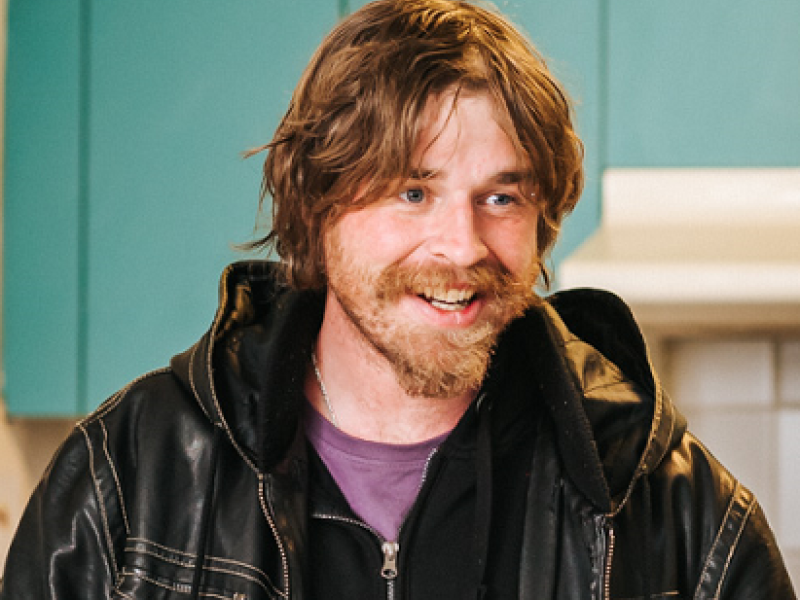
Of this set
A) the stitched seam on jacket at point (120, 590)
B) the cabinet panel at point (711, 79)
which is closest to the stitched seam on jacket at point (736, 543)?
the stitched seam on jacket at point (120, 590)

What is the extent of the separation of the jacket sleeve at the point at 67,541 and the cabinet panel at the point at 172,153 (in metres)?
0.89

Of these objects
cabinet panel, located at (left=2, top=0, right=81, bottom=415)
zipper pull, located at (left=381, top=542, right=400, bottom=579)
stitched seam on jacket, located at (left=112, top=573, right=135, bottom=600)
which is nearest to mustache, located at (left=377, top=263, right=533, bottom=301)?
zipper pull, located at (left=381, top=542, right=400, bottom=579)

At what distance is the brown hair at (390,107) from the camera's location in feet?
3.70

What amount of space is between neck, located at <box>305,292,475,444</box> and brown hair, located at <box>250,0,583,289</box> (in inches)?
3.9

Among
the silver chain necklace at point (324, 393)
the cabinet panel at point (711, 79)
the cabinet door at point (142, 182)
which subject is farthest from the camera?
the cabinet door at point (142, 182)

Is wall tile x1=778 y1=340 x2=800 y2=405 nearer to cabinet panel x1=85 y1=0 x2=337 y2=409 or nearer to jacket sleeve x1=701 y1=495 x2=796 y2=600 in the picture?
cabinet panel x1=85 y1=0 x2=337 y2=409

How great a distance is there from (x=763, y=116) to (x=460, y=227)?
97cm

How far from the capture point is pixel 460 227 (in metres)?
1.09

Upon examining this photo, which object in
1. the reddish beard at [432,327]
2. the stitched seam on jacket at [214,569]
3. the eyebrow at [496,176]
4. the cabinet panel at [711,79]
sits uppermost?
the cabinet panel at [711,79]

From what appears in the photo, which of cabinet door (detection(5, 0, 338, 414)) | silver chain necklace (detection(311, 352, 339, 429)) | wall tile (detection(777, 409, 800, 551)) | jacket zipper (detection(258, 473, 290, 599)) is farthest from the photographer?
wall tile (detection(777, 409, 800, 551))

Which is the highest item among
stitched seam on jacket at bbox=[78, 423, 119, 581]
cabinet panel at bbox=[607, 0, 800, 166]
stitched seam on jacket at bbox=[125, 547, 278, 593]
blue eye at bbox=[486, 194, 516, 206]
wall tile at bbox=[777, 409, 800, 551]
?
cabinet panel at bbox=[607, 0, 800, 166]

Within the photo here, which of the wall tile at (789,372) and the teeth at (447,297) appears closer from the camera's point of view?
the teeth at (447,297)

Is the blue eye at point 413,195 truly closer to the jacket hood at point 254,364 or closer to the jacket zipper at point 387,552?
the jacket hood at point 254,364

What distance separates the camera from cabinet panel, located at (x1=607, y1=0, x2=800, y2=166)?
190 cm
